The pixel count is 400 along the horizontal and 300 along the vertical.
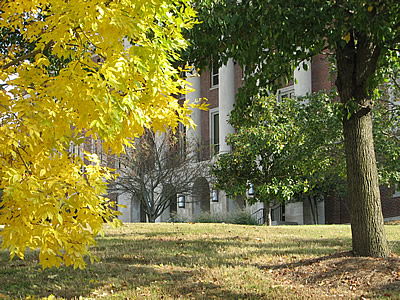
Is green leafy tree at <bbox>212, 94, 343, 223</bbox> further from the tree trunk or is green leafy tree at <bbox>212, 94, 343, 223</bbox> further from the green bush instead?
the tree trunk

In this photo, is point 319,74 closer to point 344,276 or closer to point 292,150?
point 292,150

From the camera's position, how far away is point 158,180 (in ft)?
80.1

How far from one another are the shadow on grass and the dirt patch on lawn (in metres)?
0.81

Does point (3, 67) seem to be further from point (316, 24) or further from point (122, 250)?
point (122, 250)

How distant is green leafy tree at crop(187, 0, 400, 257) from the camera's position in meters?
7.49

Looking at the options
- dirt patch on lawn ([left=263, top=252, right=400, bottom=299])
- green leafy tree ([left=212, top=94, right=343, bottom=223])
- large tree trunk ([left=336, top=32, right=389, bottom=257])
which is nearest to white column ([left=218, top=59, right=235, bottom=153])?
green leafy tree ([left=212, top=94, right=343, bottom=223])

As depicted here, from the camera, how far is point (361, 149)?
8586 mm

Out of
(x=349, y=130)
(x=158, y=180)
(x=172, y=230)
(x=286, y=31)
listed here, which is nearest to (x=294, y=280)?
(x=349, y=130)

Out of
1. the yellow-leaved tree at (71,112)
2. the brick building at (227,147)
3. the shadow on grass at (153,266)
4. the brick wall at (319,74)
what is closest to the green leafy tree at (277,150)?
the brick building at (227,147)

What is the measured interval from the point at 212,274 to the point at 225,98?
72.0 ft

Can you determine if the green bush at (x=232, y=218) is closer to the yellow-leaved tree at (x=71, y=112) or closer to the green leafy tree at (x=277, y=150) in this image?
the green leafy tree at (x=277, y=150)

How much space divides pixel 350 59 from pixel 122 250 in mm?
6004

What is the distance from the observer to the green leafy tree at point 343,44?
24.6 ft

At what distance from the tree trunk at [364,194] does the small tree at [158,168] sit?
52.1ft
